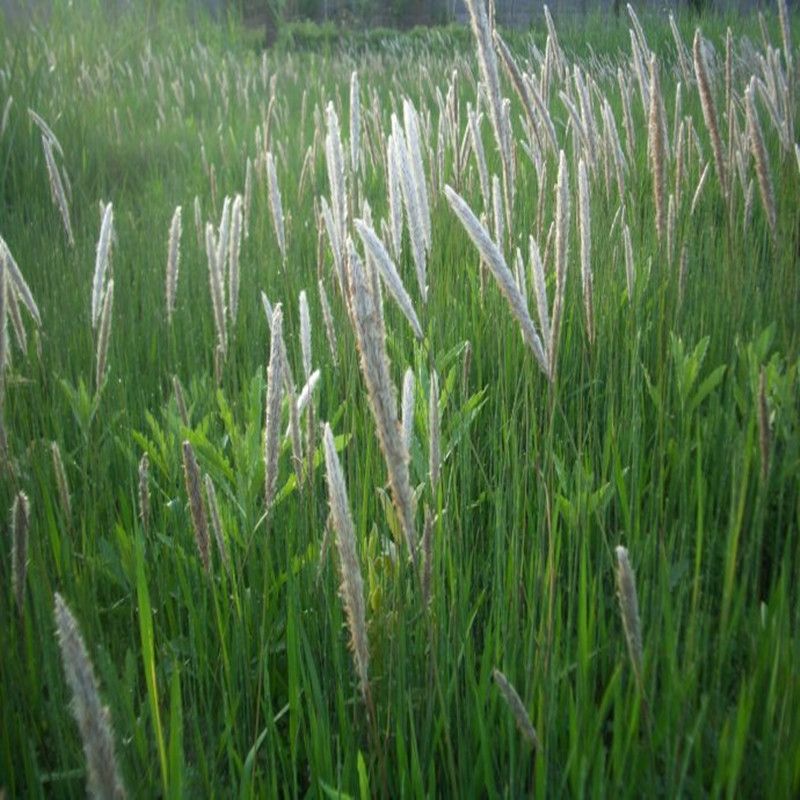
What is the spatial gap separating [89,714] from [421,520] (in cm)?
81

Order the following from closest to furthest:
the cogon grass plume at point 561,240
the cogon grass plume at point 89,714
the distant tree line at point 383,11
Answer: the cogon grass plume at point 89,714 < the cogon grass plume at point 561,240 < the distant tree line at point 383,11

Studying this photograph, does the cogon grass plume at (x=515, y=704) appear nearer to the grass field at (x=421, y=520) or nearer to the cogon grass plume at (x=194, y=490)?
the grass field at (x=421, y=520)

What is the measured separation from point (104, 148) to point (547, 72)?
290 cm

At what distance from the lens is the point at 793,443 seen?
1214 mm

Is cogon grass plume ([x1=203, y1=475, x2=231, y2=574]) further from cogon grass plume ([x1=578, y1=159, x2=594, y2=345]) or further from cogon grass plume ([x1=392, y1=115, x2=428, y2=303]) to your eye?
cogon grass plume ([x1=578, y1=159, x2=594, y2=345])

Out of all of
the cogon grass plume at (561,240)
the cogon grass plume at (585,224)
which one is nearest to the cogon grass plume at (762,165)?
the cogon grass plume at (585,224)

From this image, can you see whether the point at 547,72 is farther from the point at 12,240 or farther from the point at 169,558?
the point at 12,240

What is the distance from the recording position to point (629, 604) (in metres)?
0.64

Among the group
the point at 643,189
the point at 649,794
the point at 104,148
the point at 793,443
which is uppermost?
the point at 104,148

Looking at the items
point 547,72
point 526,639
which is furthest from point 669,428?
point 547,72

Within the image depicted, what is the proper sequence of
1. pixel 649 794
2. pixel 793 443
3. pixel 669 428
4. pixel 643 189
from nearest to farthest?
pixel 649 794
pixel 793 443
pixel 669 428
pixel 643 189

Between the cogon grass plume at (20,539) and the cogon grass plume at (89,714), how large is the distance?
11.1 inches

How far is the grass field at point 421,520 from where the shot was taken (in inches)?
30.6

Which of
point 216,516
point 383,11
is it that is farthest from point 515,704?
point 383,11
